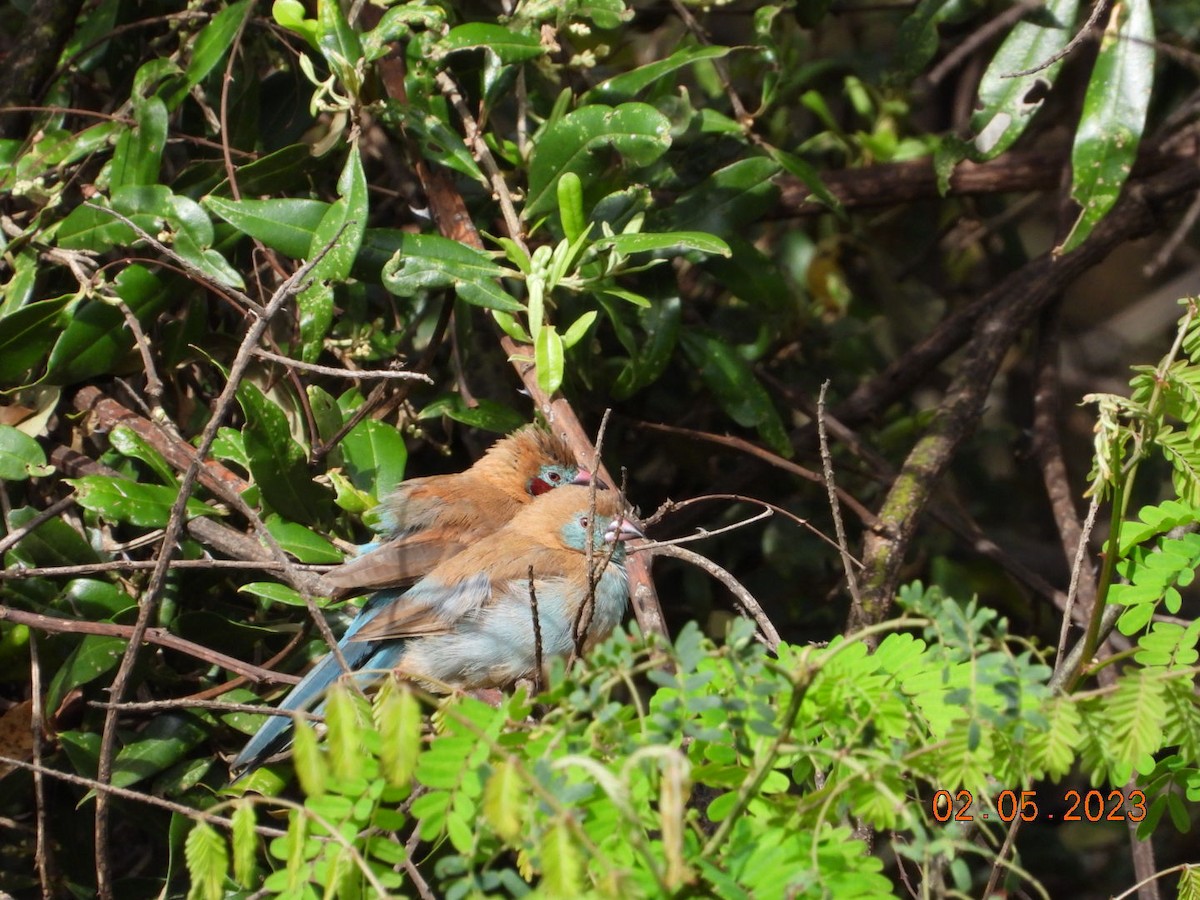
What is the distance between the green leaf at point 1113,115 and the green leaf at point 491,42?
A: 1.63 m

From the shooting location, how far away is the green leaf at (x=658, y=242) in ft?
10.7

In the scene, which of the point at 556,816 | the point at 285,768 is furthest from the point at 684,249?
Answer: the point at 556,816

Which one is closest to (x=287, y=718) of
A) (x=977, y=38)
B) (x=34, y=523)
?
(x=34, y=523)

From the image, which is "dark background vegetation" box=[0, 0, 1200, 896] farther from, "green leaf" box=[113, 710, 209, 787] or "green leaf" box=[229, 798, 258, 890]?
"green leaf" box=[229, 798, 258, 890]

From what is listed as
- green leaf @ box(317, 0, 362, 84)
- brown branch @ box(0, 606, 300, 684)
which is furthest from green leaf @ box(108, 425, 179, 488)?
green leaf @ box(317, 0, 362, 84)

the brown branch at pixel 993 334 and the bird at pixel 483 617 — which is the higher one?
the brown branch at pixel 993 334

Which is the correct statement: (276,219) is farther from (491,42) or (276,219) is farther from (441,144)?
(491,42)

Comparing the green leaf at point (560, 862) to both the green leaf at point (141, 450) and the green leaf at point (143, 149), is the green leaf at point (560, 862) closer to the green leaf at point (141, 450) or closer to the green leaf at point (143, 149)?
the green leaf at point (141, 450)

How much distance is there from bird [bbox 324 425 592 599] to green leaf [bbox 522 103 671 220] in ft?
2.91

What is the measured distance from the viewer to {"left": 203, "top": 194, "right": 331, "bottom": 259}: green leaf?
340 centimetres

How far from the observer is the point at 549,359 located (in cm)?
329

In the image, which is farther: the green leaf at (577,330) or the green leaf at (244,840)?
the green leaf at (577,330)

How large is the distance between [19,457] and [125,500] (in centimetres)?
32

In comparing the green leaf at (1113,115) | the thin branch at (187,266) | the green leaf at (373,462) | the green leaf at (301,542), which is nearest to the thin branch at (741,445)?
the green leaf at (373,462)
